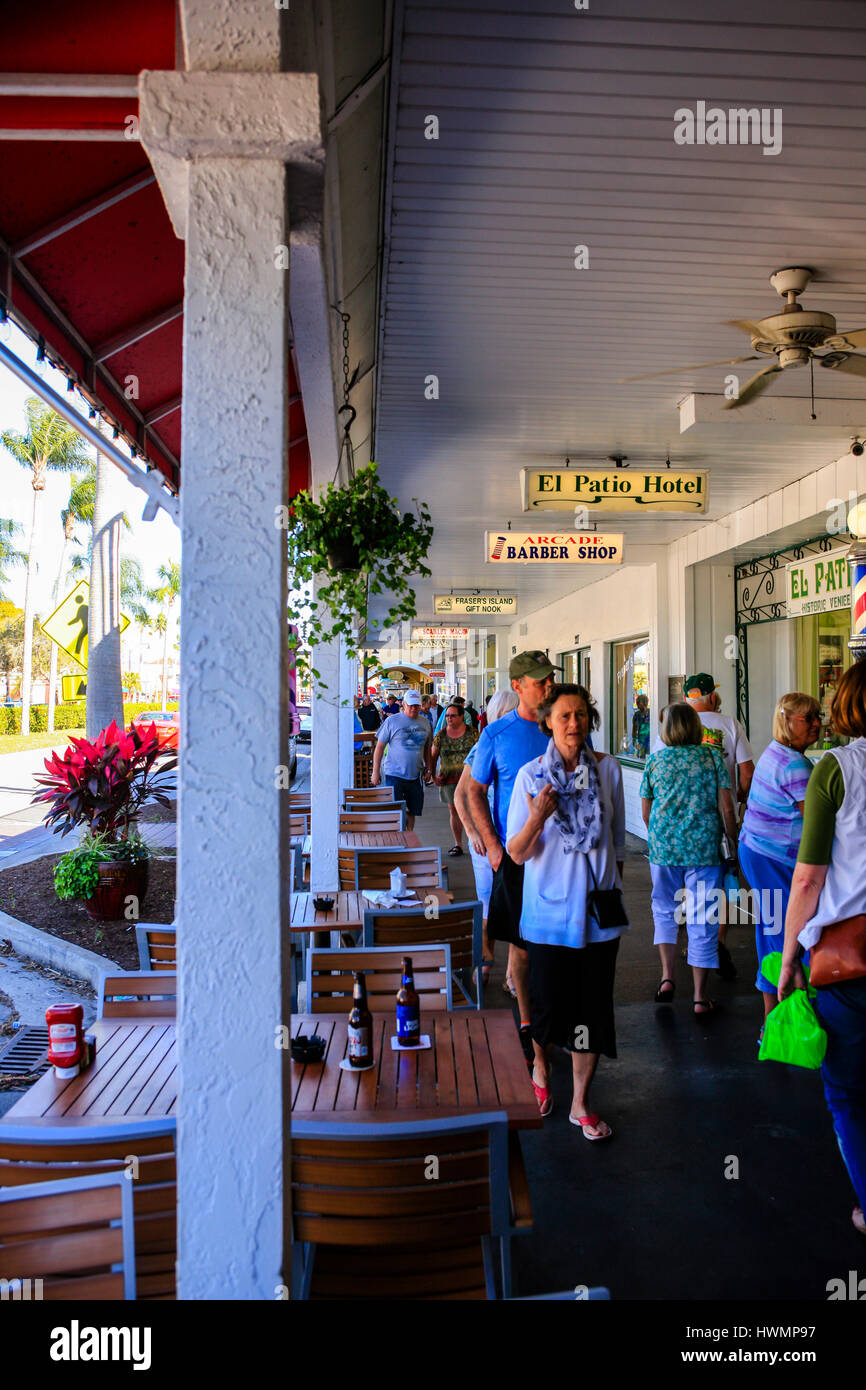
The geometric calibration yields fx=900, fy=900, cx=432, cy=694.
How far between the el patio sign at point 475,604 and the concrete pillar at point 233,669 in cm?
1271

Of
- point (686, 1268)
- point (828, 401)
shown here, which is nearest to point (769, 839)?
point (686, 1268)

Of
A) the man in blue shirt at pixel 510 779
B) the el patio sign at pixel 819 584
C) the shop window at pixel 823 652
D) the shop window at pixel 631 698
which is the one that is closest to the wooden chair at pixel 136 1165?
the man in blue shirt at pixel 510 779

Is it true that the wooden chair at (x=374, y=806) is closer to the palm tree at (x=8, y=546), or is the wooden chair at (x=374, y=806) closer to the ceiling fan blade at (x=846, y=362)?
the ceiling fan blade at (x=846, y=362)

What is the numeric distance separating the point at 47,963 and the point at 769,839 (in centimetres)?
481

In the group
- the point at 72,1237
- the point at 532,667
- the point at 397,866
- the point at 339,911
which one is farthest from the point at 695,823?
the point at 72,1237

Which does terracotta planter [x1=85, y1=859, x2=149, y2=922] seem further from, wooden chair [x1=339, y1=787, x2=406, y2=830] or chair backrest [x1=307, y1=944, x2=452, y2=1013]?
chair backrest [x1=307, y1=944, x2=452, y2=1013]

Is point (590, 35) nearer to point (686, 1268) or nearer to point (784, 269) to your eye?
point (784, 269)

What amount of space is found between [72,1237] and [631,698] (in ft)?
38.3

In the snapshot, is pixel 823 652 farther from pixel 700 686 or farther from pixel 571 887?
pixel 571 887

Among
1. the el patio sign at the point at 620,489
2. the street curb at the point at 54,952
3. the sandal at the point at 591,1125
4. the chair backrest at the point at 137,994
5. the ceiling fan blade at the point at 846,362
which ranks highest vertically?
the ceiling fan blade at the point at 846,362

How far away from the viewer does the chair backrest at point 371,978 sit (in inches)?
139

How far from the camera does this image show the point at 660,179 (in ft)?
12.0

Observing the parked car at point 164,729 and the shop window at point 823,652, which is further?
the shop window at point 823,652

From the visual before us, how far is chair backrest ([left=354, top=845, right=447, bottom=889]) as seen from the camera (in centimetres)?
542
